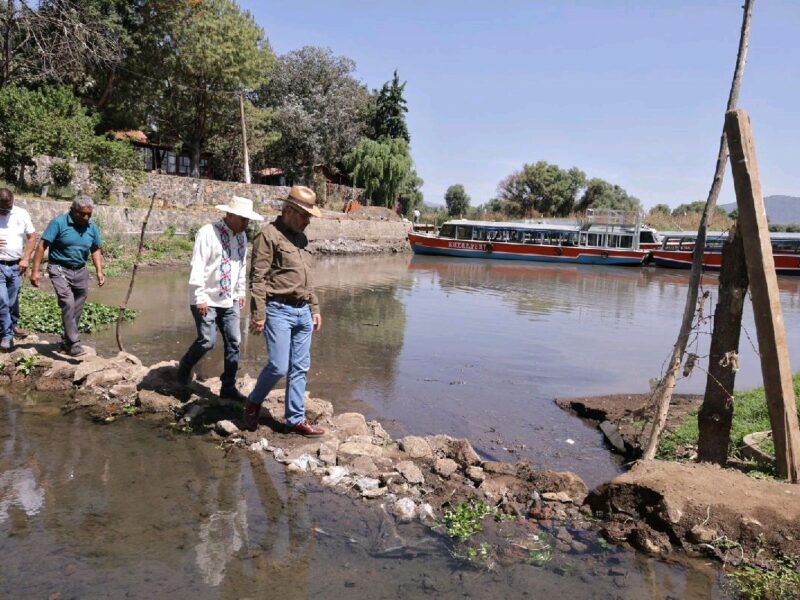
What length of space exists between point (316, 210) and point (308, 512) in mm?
2273

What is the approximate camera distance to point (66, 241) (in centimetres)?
626

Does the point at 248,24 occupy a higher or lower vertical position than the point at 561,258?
higher

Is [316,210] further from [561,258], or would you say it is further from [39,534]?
[561,258]

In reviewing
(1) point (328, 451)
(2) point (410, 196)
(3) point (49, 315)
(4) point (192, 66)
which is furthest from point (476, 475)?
(2) point (410, 196)

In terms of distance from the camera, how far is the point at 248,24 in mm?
34406

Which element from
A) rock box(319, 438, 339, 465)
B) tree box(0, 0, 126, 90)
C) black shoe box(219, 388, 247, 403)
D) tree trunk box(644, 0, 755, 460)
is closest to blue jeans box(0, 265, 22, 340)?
black shoe box(219, 388, 247, 403)

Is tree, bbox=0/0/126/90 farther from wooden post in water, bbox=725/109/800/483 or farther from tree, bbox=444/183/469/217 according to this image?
tree, bbox=444/183/469/217

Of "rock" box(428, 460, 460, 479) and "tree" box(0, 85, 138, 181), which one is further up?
"tree" box(0, 85, 138, 181)

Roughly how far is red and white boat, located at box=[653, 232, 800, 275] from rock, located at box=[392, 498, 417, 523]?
35327mm

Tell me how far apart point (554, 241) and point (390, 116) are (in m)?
20.0

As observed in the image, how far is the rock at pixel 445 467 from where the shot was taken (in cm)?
449

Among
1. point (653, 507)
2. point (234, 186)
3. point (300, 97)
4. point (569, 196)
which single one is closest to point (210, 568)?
point (653, 507)

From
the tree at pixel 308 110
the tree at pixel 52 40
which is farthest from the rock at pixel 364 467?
the tree at pixel 308 110

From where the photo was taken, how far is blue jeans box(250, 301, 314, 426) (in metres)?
4.76
